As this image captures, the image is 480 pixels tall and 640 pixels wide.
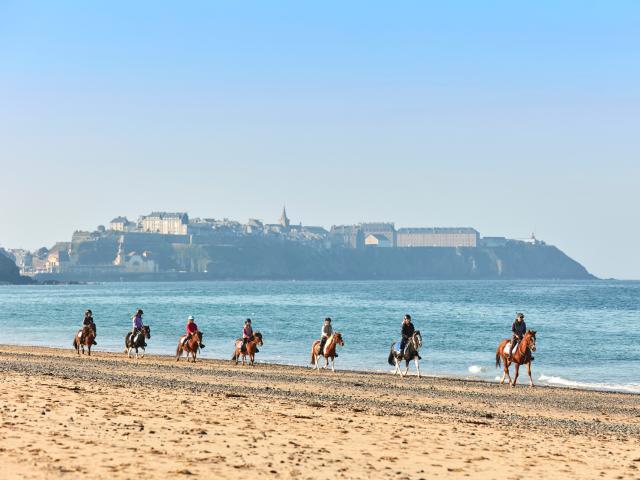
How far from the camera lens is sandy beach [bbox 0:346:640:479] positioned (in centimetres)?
1215

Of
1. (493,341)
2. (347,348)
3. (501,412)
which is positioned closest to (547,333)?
(493,341)

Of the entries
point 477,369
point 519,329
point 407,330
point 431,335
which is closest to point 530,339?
point 519,329

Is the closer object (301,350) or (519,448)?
(519,448)

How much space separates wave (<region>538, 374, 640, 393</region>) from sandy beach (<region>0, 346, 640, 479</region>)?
29.1 ft

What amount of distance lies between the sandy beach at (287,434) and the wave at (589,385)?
8.86 m

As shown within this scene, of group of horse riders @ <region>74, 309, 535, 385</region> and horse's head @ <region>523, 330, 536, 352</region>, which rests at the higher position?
horse's head @ <region>523, 330, 536, 352</region>

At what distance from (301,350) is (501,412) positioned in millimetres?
27237

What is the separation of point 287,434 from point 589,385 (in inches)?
811

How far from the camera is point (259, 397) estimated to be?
66.3ft

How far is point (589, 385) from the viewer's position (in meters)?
33.1

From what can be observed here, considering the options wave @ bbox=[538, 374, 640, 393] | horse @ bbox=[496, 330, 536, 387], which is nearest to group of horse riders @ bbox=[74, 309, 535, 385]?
horse @ bbox=[496, 330, 536, 387]

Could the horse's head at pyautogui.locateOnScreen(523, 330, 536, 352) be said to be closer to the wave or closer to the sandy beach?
the wave

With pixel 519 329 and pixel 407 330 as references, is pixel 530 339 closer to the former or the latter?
pixel 519 329

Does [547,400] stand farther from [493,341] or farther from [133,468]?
[493,341]
